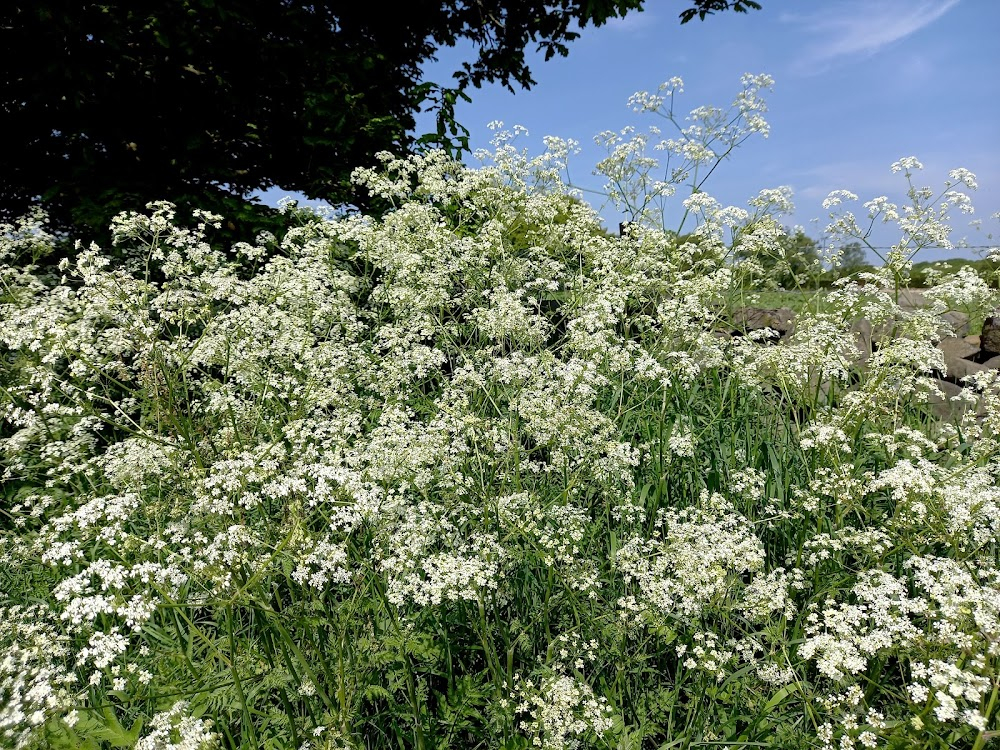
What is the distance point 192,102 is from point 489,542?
888cm

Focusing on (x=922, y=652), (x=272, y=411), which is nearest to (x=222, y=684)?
(x=272, y=411)

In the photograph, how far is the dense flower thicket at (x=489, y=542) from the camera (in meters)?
3.05

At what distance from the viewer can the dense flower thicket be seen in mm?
3051

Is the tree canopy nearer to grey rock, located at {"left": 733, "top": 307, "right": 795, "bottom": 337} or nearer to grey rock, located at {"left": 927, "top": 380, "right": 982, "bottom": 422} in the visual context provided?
grey rock, located at {"left": 733, "top": 307, "right": 795, "bottom": 337}

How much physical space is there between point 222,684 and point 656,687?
2.62 meters

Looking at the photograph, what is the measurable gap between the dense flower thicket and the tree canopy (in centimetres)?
272

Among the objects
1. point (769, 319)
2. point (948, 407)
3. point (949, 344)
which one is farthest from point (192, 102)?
point (949, 344)

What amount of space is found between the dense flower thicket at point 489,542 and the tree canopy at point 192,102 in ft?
8.94

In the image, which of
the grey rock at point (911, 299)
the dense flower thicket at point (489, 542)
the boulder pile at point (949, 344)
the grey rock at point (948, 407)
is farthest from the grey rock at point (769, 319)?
the dense flower thicket at point (489, 542)

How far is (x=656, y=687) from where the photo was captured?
3.96 metres

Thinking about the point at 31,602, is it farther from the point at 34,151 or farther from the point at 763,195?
the point at 763,195

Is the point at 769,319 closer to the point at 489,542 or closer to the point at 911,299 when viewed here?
the point at 911,299

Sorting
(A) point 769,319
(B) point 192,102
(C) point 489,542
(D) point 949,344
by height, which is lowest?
(C) point 489,542

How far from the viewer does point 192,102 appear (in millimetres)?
9227
